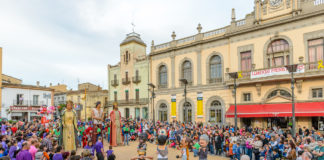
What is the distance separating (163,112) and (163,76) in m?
4.72

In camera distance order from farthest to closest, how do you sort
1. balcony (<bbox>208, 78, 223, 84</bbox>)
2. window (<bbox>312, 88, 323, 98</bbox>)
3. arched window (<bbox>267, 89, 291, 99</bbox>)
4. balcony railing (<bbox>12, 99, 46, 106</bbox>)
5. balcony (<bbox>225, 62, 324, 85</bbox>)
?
balcony railing (<bbox>12, 99, 46, 106</bbox>) < balcony (<bbox>208, 78, 223, 84</bbox>) < arched window (<bbox>267, 89, 291, 99</bbox>) < window (<bbox>312, 88, 323, 98</bbox>) < balcony (<bbox>225, 62, 324, 85</bbox>)

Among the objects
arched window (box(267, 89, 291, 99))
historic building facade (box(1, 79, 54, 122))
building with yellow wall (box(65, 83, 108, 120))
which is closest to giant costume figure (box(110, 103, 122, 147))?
arched window (box(267, 89, 291, 99))

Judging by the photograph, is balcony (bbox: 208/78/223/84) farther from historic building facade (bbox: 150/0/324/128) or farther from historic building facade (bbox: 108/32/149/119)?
historic building facade (bbox: 108/32/149/119)

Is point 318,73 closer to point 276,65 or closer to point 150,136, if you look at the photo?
point 276,65

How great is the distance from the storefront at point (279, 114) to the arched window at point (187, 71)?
651cm

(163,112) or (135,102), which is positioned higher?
(135,102)

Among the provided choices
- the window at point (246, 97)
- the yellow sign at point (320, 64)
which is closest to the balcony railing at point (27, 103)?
the window at point (246, 97)

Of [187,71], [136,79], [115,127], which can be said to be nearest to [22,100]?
[136,79]

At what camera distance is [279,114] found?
19172 millimetres

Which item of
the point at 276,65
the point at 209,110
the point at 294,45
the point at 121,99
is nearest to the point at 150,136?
the point at 209,110

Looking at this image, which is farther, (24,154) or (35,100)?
(35,100)

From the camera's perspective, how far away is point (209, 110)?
25172mm

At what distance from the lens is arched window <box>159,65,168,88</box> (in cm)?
3012

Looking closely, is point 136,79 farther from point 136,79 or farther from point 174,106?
point 174,106
